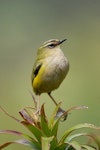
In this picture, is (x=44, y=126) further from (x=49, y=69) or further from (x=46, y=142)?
(x=49, y=69)

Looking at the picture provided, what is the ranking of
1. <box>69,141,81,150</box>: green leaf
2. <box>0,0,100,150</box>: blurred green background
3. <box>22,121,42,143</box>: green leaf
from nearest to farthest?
<box>69,141,81,150</box>: green leaf → <box>22,121,42,143</box>: green leaf → <box>0,0,100,150</box>: blurred green background

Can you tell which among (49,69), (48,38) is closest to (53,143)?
(49,69)

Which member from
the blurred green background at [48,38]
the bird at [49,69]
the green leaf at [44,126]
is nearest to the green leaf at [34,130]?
the green leaf at [44,126]

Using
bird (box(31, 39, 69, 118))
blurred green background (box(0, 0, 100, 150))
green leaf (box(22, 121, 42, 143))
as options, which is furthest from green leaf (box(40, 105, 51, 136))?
blurred green background (box(0, 0, 100, 150))

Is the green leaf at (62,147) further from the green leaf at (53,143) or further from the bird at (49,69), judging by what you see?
the bird at (49,69)

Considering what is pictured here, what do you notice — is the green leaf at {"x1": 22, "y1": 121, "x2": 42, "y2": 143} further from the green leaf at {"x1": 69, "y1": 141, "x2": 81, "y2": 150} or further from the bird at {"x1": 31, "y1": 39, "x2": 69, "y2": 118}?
the bird at {"x1": 31, "y1": 39, "x2": 69, "y2": 118}
